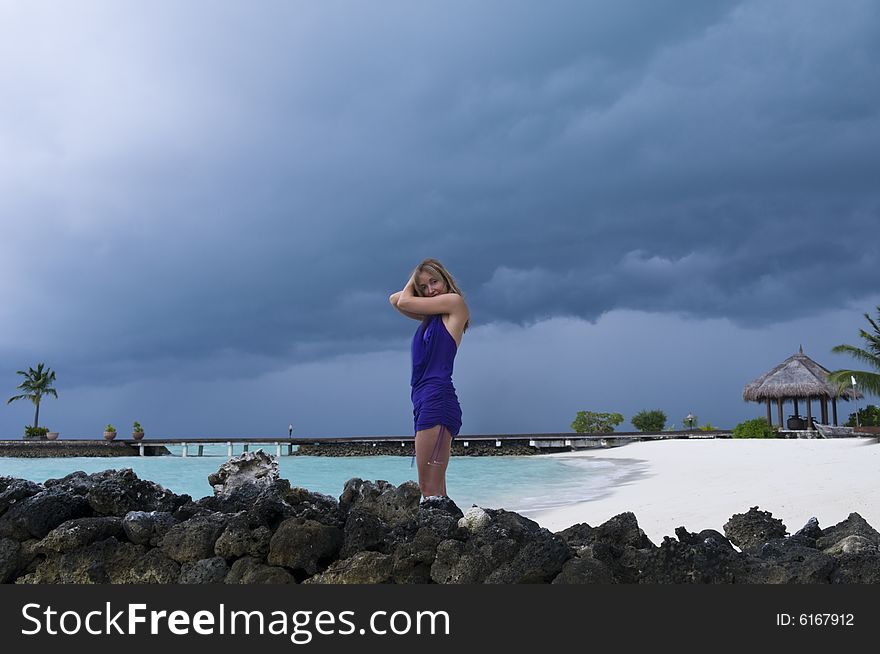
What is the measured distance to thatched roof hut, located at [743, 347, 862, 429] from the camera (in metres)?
30.6

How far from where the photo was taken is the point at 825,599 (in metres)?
2.27

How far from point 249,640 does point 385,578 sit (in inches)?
23.5

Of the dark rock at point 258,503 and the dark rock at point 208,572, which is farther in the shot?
the dark rock at point 258,503

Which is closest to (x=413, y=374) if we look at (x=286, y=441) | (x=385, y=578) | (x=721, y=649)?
(x=385, y=578)

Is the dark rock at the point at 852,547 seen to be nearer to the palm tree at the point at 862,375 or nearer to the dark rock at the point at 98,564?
the dark rock at the point at 98,564

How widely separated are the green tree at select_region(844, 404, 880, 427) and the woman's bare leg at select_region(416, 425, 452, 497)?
114 feet

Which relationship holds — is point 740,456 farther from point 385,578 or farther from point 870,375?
point 385,578

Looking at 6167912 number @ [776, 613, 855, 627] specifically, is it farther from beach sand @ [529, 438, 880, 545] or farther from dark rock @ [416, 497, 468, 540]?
beach sand @ [529, 438, 880, 545]

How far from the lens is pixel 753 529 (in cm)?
349

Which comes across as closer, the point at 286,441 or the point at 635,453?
the point at 635,453

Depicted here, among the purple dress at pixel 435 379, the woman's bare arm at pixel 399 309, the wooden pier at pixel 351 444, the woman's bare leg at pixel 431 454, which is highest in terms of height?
the woman's bare arm at pixel 399 309

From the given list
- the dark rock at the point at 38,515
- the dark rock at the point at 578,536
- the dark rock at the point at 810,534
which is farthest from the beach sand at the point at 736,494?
the dark rock at the point at 38,515

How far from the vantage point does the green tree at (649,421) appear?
38125 millimetres

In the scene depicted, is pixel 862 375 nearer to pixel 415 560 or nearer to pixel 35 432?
pixel 415 560
